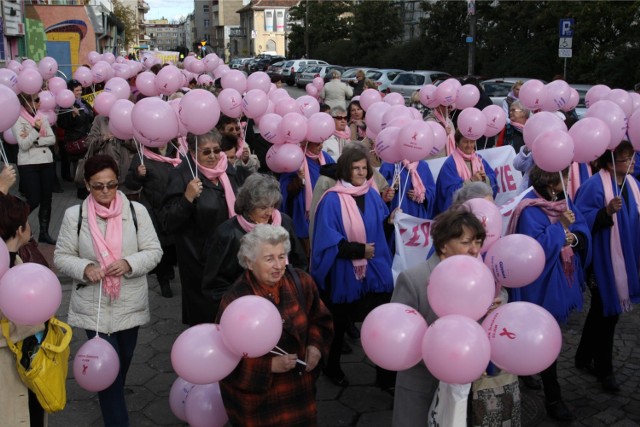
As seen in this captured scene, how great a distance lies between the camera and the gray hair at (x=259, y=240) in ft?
10.8

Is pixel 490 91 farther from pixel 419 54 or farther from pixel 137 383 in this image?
pixel 419 54

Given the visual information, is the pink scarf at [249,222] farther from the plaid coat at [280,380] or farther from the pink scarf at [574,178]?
the pink scarf at [574,178]

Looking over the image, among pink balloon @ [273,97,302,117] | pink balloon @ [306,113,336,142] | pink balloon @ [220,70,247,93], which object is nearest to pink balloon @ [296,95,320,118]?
pink balloon @ [273,97,302,117]

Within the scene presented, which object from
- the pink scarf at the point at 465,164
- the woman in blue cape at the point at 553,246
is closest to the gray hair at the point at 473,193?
the woman in blue cape at the point at 553,246

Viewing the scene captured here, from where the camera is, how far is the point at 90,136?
8305 mm

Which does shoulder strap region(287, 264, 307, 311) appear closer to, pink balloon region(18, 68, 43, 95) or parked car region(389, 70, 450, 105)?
pink balloon region(18, 68, 43, 95)

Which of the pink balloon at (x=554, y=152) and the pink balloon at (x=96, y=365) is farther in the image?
the pink balloon at (x=554, y=152)

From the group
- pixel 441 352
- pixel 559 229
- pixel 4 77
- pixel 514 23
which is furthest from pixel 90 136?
pixel 514 23

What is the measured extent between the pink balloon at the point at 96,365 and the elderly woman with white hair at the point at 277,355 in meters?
0.81

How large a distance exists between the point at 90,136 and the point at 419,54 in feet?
99.8

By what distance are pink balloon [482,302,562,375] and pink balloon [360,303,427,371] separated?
29 centimetres

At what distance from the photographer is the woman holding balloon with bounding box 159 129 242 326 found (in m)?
4.80

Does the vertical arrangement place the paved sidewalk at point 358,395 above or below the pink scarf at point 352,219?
below

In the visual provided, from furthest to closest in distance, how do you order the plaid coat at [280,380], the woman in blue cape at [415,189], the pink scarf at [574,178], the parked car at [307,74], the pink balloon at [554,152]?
1. the parked car at [307,74]
2. the woman in blue cape at [415,189]
3. the pink scarf at [574,178]
4. the pink balloon at [554,152]
5. the plaid coat at [280,380]
